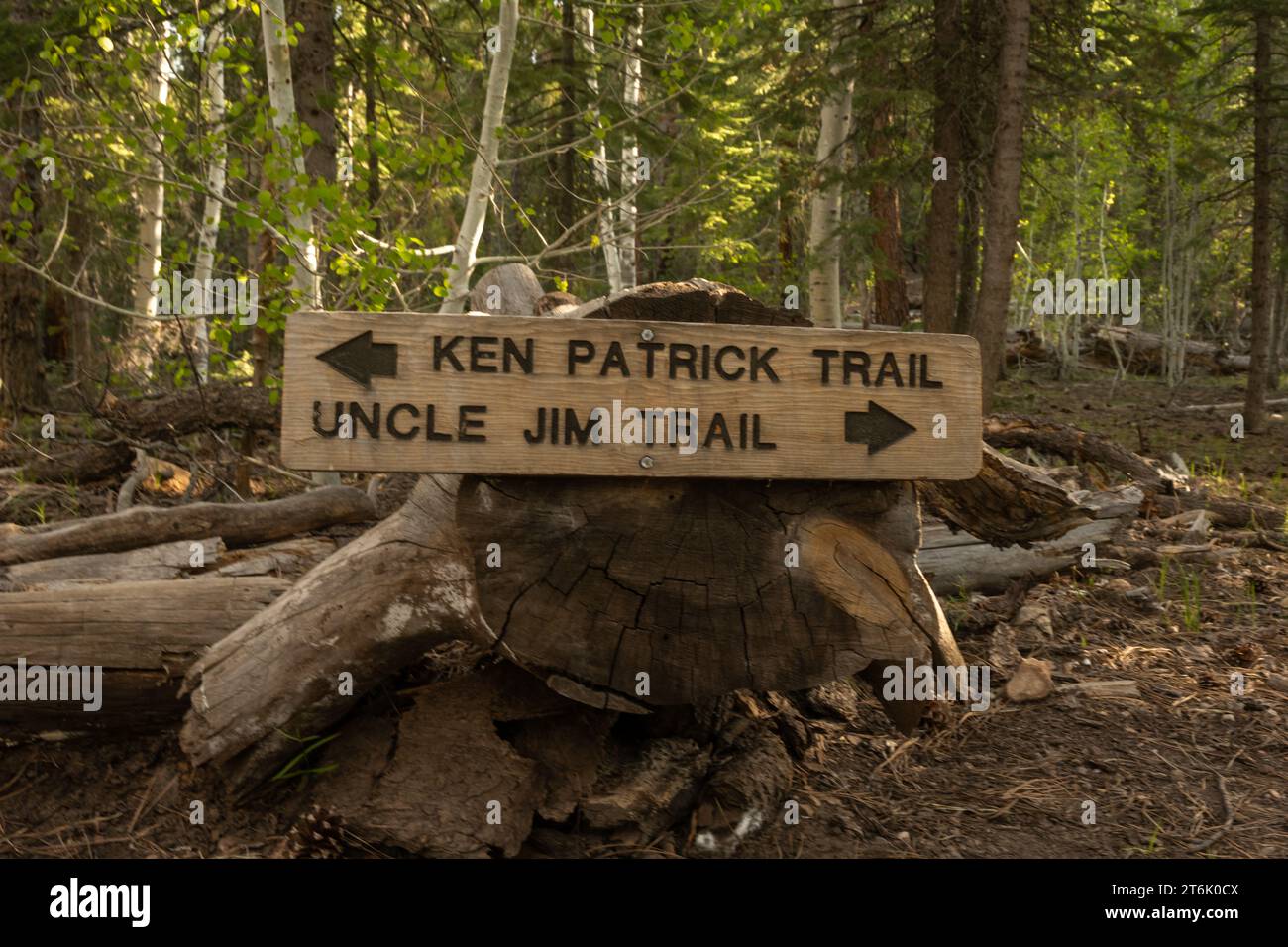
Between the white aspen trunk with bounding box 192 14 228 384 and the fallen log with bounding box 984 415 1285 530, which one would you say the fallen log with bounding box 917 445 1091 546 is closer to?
the fallen log with bounding box 984 415 1285 530

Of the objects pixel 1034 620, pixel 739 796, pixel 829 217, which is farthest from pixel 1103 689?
pixel 829 217

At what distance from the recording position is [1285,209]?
57.7ft

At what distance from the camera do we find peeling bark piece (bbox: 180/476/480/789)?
324cm

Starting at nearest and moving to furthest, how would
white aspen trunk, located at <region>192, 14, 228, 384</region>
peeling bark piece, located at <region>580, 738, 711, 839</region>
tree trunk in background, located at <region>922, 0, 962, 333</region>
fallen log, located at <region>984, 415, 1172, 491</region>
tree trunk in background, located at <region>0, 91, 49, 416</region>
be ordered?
peeling bark piece, located at <region>580, 738, 711, 839</region> < white aspen trunk, located at <region>192, 14, 228, 384</region> < fallen log, located at <region>984, 415, 1172, 491</region> < tree trunk in background, located at <region>0, 91, 49, 416</region> < tree trunk in background, located at <region>922, 0, 962, 333</region>

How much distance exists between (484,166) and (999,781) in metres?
4.96

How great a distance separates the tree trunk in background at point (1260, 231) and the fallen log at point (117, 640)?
1348cm

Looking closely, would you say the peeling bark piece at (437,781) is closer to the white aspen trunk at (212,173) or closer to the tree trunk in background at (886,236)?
the white aspen trunk at (212,173)

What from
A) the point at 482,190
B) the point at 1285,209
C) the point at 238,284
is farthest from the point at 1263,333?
the point at 238,284

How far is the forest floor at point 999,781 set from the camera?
3.31 meters

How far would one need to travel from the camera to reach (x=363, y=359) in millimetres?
2869

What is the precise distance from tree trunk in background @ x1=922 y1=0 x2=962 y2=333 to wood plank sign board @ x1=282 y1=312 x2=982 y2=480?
8.74 metres

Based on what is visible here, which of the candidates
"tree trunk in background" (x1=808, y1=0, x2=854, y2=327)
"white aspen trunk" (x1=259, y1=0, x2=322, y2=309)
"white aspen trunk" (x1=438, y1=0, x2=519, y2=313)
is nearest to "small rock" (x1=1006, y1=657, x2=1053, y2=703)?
"white aspen trunk" (x1=438, y1=0, x2=519, y2=313)

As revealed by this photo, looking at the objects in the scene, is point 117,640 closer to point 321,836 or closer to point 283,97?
point 321,836

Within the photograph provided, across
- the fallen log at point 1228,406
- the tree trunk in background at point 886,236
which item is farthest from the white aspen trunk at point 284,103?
the fallen log at point 1228,406
